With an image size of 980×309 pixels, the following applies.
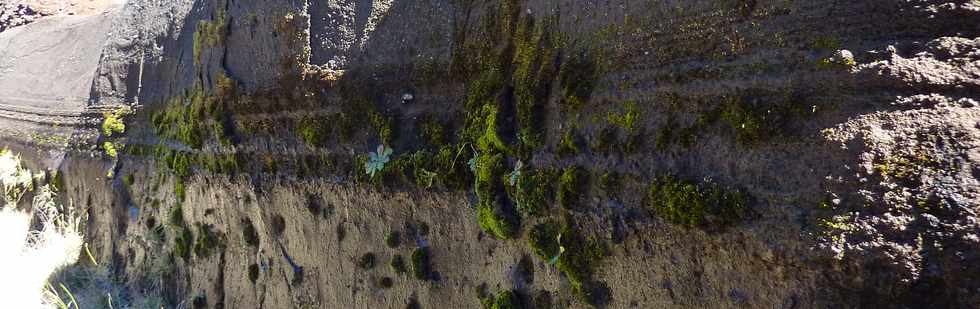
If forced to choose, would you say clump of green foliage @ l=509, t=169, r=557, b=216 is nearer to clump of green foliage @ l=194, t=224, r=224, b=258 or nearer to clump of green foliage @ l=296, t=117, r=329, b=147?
clump of green foliage @ l=296, t=117, r=329, b=147

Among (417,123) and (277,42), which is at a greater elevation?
(277,42)

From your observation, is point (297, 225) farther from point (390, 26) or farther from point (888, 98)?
point (888, 98)

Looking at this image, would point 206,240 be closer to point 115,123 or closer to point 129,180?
point 129,180

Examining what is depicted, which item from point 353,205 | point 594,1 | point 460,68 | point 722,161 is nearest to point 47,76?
point 353,205

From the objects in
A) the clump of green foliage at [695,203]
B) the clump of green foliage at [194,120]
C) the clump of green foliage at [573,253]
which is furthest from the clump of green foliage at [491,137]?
the clump of green foliage at [194,120]

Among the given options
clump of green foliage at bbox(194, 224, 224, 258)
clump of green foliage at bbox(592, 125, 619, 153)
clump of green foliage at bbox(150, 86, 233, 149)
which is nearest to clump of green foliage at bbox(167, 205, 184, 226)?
clump of green foliage at bbox(194, 224, 224, 258)
